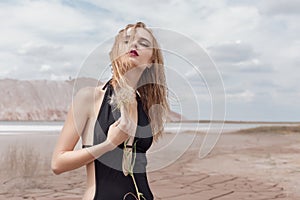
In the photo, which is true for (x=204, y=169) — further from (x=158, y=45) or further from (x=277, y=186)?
(x=158, y=45)

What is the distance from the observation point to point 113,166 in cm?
90

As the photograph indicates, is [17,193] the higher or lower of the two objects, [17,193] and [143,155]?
the lower

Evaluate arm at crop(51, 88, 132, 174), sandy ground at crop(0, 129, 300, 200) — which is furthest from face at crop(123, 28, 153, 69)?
sandy ground at crop(0, 129, 300, 200)

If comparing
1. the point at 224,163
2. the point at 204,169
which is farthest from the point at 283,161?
the point at 204,169

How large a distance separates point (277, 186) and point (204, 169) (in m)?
1.56

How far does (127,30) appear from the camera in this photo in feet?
3.04

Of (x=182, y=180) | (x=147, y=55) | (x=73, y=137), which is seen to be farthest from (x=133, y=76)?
(x=182, y=180)

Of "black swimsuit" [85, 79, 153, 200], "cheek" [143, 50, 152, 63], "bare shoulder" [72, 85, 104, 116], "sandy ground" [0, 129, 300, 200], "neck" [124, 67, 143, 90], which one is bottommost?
"sandy ground" [0, 129, 300, 200]

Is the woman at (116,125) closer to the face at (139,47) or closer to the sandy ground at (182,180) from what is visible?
the face at (139,47)

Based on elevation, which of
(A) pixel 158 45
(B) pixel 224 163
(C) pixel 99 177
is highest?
(A) pixel 158 45

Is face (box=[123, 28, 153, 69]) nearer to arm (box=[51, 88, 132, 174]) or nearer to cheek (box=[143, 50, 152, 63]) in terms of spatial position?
cheek (box=[143, 50, 152, 63])

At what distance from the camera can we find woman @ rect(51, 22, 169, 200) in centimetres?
88

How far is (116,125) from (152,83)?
164 millimetres

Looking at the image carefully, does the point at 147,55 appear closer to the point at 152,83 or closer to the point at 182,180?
the point at 152,83
